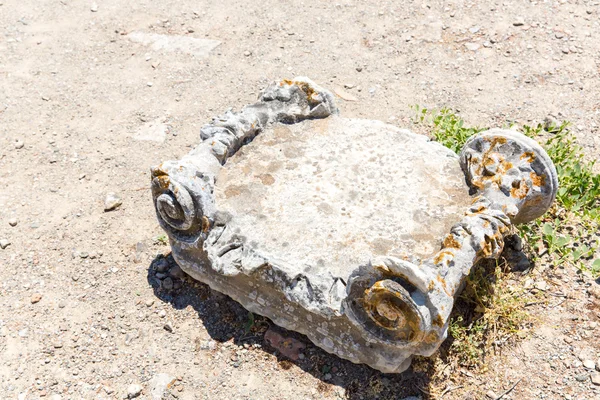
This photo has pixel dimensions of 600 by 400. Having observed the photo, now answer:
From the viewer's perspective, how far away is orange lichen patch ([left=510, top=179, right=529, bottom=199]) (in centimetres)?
416

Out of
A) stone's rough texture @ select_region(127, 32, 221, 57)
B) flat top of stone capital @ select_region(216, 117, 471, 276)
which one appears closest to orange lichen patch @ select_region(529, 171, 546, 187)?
flat top of stone capital @ select_region(216, 117, 471, 276)

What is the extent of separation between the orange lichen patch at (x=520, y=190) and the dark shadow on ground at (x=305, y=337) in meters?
0.73

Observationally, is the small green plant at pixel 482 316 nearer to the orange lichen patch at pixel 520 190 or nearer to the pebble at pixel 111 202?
the orange lichen patch at pixel 520 190

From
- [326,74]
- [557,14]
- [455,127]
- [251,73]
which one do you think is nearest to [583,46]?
[557,14]

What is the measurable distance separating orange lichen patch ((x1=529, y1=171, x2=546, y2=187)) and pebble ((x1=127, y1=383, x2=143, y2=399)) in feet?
10.3

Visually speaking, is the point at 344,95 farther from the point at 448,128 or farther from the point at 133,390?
the point at 133,390

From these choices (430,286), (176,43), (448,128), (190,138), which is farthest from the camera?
(176,43)

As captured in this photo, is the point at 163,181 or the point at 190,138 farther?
the point at 190,138

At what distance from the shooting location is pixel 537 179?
4.19 m

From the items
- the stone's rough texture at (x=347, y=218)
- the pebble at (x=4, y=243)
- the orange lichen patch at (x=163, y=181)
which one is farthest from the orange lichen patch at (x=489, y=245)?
the pebble at (x=4, y=243)

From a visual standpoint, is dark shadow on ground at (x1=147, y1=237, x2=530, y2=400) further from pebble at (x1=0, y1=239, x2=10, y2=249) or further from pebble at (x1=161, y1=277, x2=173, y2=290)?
pebble at (x1=0, y1=239, x2=10, y2=249)

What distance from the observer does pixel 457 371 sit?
4.15 m

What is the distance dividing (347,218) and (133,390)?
196cm

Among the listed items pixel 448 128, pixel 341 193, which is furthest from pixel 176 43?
pixel 341 193
